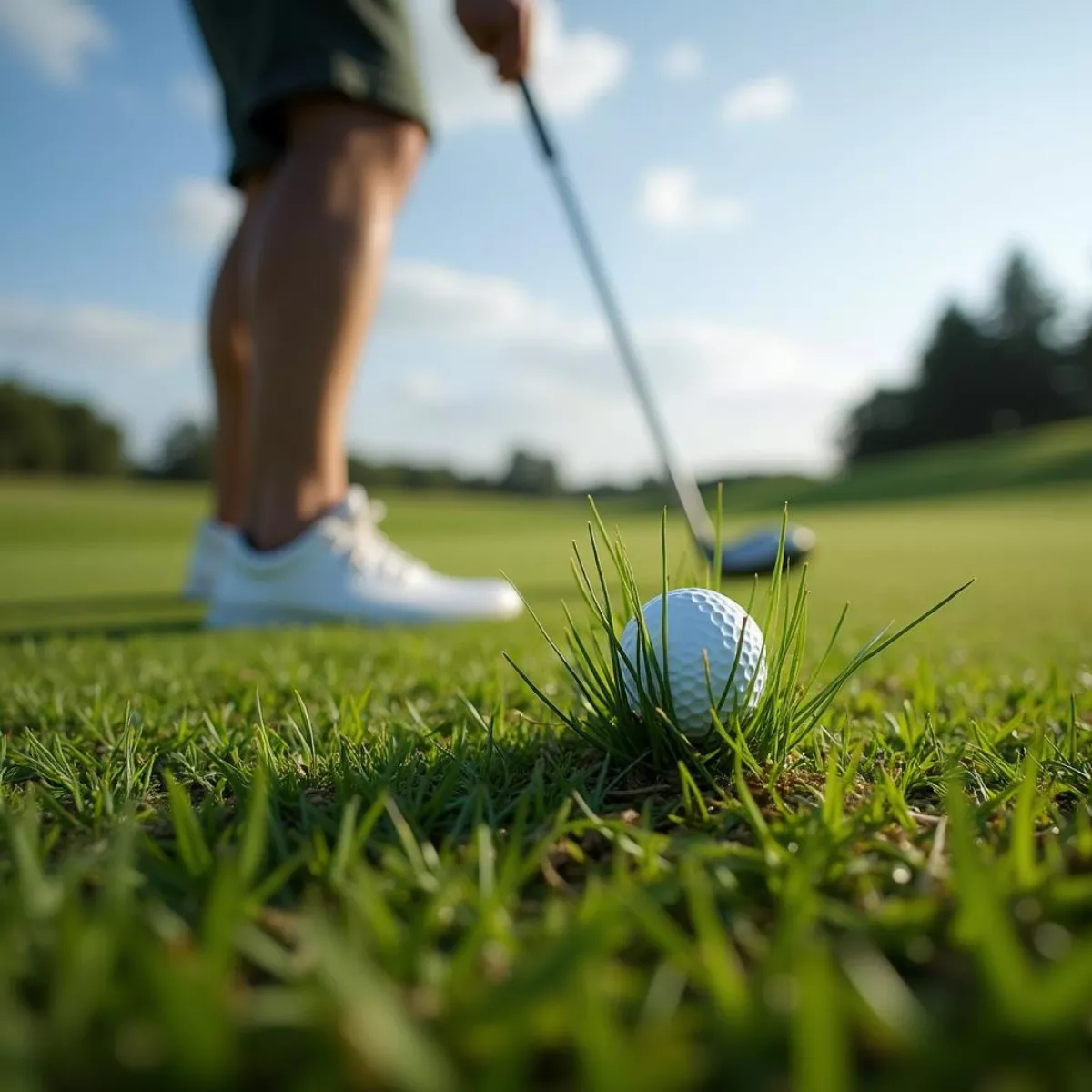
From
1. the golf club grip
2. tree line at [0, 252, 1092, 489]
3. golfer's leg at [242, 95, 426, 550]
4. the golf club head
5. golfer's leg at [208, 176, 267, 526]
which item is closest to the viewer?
golfer's leg at [242, 95, 426, 550]

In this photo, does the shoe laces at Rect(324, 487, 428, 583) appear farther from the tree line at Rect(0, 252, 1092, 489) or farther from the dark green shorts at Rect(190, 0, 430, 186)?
the tree line at Rect(0, 252, 1092, 489)

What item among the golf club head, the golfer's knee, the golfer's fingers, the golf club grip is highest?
the golfer's fingers

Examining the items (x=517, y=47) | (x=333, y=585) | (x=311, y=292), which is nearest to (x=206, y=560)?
(x=333, y=585)

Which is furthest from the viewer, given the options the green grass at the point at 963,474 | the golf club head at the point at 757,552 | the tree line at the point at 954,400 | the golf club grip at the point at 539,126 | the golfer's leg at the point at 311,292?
the tree line at the point at 954,400

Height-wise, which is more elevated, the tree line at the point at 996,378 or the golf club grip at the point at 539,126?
the tree line at the point at 996,378

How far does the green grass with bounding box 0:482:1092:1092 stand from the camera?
0.36 m

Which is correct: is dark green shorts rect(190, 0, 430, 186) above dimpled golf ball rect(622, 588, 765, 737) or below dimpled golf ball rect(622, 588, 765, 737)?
above

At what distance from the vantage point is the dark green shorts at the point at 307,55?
2.35 metres

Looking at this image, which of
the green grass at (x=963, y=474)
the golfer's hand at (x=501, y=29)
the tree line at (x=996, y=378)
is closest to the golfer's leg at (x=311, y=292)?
the golfer's hand at (x=501, y=29)

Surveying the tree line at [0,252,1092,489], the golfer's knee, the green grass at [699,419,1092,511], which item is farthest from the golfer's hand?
the tree line at [0,252,1092,489]

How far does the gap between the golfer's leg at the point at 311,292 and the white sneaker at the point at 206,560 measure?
1.04 meters

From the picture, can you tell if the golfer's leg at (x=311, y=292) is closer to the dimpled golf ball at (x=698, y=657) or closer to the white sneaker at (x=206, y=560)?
the white sneaker at (x=206, y=560)

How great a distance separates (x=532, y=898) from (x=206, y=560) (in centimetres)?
327

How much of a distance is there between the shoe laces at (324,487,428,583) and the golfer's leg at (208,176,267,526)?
691 millimetres
